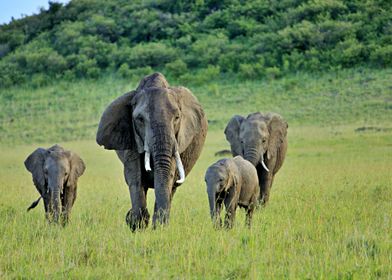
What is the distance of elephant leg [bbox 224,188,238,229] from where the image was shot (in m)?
9.69

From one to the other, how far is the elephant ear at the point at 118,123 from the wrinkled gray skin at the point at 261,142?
3.45m

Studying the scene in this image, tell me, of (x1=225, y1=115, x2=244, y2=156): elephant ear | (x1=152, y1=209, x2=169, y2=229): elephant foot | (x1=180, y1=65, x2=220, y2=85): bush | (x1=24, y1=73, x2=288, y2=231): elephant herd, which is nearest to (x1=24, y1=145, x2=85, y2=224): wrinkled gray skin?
(x1=24, y1=73, x2=288, y2=231): elephant herd

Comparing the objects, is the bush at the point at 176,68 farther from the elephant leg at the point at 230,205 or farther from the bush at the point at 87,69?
the elephant leg at the point at 230,205

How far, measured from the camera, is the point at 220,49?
154ft

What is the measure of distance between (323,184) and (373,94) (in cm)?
2095

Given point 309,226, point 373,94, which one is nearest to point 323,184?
point 309,226

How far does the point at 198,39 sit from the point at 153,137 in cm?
4178

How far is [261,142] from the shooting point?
13.3 m

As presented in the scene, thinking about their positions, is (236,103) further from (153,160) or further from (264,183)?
(153,160)

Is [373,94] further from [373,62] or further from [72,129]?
[72,129]

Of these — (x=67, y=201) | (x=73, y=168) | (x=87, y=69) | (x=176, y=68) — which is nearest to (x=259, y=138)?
(x=73, y=168)

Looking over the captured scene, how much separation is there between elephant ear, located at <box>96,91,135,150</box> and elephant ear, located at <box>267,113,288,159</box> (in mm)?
4472

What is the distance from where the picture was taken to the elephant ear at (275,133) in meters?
13.8

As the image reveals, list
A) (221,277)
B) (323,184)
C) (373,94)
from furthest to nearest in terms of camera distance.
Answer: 1. (373,94)
2. (323,184)
3. (221,277)
